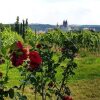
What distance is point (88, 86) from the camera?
819 inches

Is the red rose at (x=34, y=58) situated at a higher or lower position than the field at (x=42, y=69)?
higher

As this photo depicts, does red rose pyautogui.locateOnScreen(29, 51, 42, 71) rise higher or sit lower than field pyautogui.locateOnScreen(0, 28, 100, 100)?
higher

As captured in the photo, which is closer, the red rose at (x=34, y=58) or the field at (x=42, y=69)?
the field at (x=42, y=69)

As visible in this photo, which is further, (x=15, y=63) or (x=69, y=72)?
(x=69, y=72)

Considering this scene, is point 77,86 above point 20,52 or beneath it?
beneath

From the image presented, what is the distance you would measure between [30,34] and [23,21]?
15.1 m

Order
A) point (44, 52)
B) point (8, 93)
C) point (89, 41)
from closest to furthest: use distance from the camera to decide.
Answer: point (8, 93) → point (44, 52) → point (89, 41)

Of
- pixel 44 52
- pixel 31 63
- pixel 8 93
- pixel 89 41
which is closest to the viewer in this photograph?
pixel 8 93

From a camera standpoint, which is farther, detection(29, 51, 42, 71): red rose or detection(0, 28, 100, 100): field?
detection(29, 51, 42, 71): red rose

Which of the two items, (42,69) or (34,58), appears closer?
(34,58)

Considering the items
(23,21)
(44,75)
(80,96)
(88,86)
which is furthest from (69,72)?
(23,21)

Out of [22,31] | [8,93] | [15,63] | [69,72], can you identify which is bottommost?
[22,31]

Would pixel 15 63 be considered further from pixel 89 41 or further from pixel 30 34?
pixel 30 34

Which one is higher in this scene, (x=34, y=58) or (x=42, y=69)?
(x=34, y=58)
